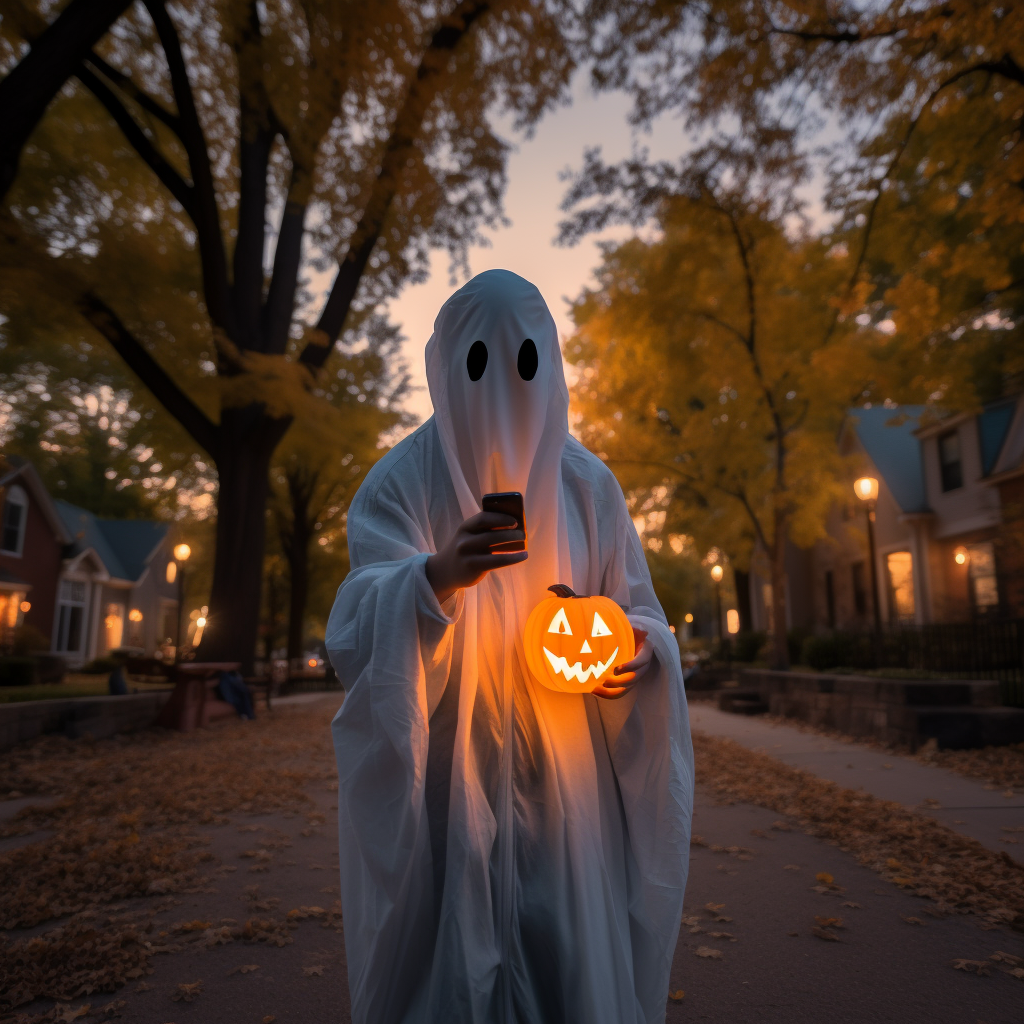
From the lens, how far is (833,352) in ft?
40.7

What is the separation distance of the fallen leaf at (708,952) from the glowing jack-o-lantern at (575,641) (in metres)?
2.10

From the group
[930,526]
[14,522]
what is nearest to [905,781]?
[930,526]

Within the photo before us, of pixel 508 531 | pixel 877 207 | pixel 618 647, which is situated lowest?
pixel 618 647

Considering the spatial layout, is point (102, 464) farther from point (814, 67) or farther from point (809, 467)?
point (814, 67)

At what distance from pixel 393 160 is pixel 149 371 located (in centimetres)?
460

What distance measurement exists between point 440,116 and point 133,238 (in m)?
4.60

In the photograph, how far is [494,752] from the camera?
1.98 metres

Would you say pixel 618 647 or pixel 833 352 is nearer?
pixel 618 647

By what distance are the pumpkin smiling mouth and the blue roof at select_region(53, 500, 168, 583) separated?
3381 centimetres

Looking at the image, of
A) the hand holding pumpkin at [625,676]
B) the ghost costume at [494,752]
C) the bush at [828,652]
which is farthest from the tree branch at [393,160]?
the bush at [828,652]

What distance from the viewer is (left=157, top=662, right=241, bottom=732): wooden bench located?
35.9 ft

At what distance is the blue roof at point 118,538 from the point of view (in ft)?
107

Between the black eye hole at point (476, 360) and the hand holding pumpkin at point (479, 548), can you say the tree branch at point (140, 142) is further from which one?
the hand holding pumpkin at point (479, 548)

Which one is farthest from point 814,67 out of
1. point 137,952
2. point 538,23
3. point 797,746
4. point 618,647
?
point 137,952
